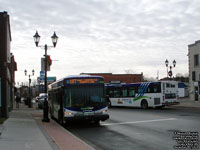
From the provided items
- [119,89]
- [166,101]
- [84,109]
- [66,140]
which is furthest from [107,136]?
[119,89]

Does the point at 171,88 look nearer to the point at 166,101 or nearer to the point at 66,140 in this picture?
the point at 166,101

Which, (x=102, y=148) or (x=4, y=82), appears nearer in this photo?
(x=102, y=148)

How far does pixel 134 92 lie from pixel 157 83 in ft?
10.9

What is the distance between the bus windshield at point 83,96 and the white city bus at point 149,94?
14.5 meters

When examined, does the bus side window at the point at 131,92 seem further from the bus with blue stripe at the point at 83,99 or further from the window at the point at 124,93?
the bus with blue stripe at the point at 83,99

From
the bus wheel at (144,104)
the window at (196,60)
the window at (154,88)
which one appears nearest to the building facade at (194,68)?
the window at (196,60)

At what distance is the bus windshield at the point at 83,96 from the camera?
1584 centimetres

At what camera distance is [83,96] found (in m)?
16.0


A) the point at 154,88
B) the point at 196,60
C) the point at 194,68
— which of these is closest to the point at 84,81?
the point at 154,88

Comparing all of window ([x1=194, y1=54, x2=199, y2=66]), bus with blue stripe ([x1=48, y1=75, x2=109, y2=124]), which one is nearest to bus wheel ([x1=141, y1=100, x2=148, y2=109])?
bus with blue stripe ([x1=48, y1=75, x2=109, y2=124])

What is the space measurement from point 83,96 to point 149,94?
51.1 ft

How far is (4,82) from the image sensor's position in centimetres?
2008

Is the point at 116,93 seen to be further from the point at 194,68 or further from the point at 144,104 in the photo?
the point at 194,68

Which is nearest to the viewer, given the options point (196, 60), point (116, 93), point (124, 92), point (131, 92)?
point (131, 92)
